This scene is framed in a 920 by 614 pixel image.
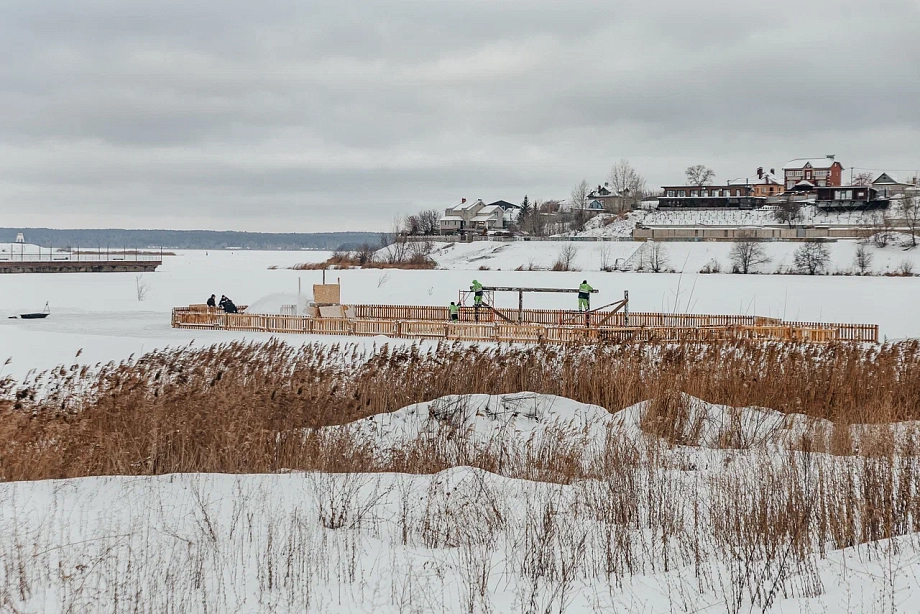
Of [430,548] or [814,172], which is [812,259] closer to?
[814,172]

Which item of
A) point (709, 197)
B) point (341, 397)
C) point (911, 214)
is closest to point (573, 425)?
point (341, 397)

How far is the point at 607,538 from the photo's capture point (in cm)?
574

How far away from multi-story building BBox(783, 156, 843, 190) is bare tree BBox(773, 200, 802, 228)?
1902 cm

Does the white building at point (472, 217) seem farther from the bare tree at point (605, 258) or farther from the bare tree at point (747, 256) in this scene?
the bare tree at point (747, 256)

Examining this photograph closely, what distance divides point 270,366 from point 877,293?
45.4m

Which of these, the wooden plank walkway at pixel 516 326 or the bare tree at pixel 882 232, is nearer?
the wooden plank walkway at pixel 516 326

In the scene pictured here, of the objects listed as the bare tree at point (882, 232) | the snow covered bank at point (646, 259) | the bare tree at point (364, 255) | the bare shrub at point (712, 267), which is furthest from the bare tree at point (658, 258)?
the bare tree at point (364, 255)

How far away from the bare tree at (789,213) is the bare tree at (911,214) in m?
11.6

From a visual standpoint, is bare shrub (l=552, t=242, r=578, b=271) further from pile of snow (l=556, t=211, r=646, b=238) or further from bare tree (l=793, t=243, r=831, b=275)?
bare tree (l=793, t=243, r=831, b=275)

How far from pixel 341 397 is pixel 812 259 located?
69.8 metres

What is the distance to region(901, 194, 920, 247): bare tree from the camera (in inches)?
3125

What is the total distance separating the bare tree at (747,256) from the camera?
246 ft

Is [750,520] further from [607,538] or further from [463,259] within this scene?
[463,259]

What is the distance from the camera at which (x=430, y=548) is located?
6082 millimetres
